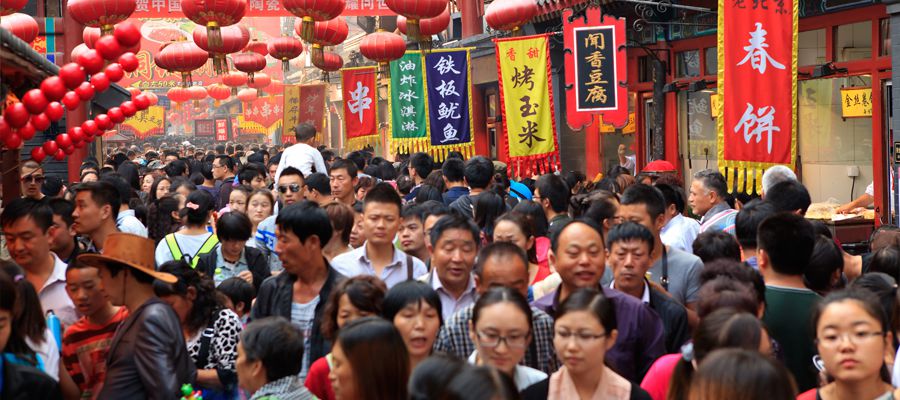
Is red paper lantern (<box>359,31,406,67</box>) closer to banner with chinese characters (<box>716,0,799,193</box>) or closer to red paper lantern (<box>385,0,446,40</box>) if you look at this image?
red paper lantern (<box>385,0,446,40</box>)

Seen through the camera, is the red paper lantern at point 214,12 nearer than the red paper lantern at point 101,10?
No

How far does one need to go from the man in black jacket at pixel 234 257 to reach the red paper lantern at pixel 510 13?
882 centimetres

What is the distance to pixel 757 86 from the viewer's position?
10445 millimetres

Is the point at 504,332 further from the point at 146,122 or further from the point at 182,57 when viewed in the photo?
the point at 146,122

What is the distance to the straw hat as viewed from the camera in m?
5.43

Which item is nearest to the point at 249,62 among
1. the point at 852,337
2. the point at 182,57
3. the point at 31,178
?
the point at 182,57

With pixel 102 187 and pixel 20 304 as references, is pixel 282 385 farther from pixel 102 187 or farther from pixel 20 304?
pixel 102 187

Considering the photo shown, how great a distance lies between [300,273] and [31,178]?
4459 millimetres

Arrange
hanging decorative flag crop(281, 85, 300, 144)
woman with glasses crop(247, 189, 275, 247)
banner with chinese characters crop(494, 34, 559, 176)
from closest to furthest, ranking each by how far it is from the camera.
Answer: woman with glasses crop(247, 189, 275, 247) < banner with chinese characters crop(494, 34, 559, 176) < hanging decorative flag crop(281, 85, 300, 144)

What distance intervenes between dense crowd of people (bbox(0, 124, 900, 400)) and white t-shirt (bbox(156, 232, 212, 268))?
0.02 metres

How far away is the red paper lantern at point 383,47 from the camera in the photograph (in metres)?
17.1

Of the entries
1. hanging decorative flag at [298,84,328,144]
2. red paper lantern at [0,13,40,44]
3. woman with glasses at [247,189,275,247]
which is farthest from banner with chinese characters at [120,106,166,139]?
woman with glasses at [247,189,275,247]

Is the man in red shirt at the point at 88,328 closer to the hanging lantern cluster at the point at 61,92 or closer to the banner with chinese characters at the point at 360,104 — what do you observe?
the hanging lantern cluster at the point at 61,92

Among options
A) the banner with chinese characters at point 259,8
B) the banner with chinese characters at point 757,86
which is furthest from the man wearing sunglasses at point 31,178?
the banner with chinese characters at point 259,8
